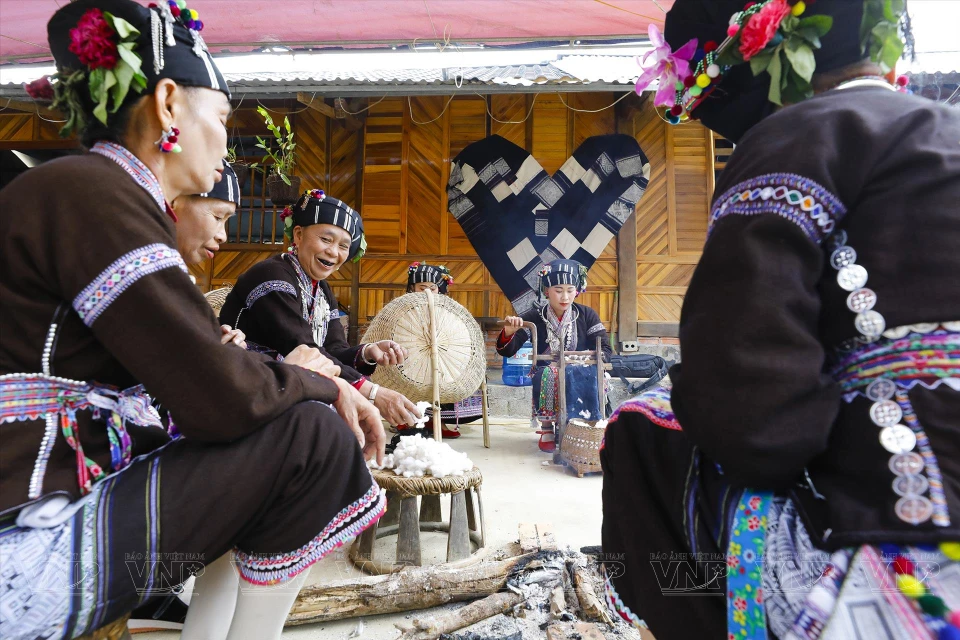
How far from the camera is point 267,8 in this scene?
4441 mm

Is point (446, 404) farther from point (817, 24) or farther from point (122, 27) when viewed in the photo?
point (817, 24)

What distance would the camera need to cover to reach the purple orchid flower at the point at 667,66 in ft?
4.50

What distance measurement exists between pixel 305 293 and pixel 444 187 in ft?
15.4

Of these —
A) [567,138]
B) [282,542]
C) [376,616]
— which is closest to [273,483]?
[282,542]

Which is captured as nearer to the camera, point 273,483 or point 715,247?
point 715,247

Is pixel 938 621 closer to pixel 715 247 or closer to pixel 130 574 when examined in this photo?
pixel 715 247

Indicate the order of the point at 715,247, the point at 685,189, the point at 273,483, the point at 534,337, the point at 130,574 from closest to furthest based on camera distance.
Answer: the point at 715,247 → the point at 130,574 → the point at 273,483 → the point at 534,337 → the point at 685,189

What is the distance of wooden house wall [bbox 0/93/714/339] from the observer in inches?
288

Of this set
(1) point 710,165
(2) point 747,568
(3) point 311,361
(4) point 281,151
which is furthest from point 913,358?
(4) point 281,151

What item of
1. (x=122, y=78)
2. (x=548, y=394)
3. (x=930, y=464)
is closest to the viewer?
(x=930, y=464)

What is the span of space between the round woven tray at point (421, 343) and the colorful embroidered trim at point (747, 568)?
3402 millimetres

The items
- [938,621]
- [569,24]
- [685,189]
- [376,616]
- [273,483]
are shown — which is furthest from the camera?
[685,189]

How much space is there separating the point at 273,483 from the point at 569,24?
461 centimetres

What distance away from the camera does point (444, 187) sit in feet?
24.5
